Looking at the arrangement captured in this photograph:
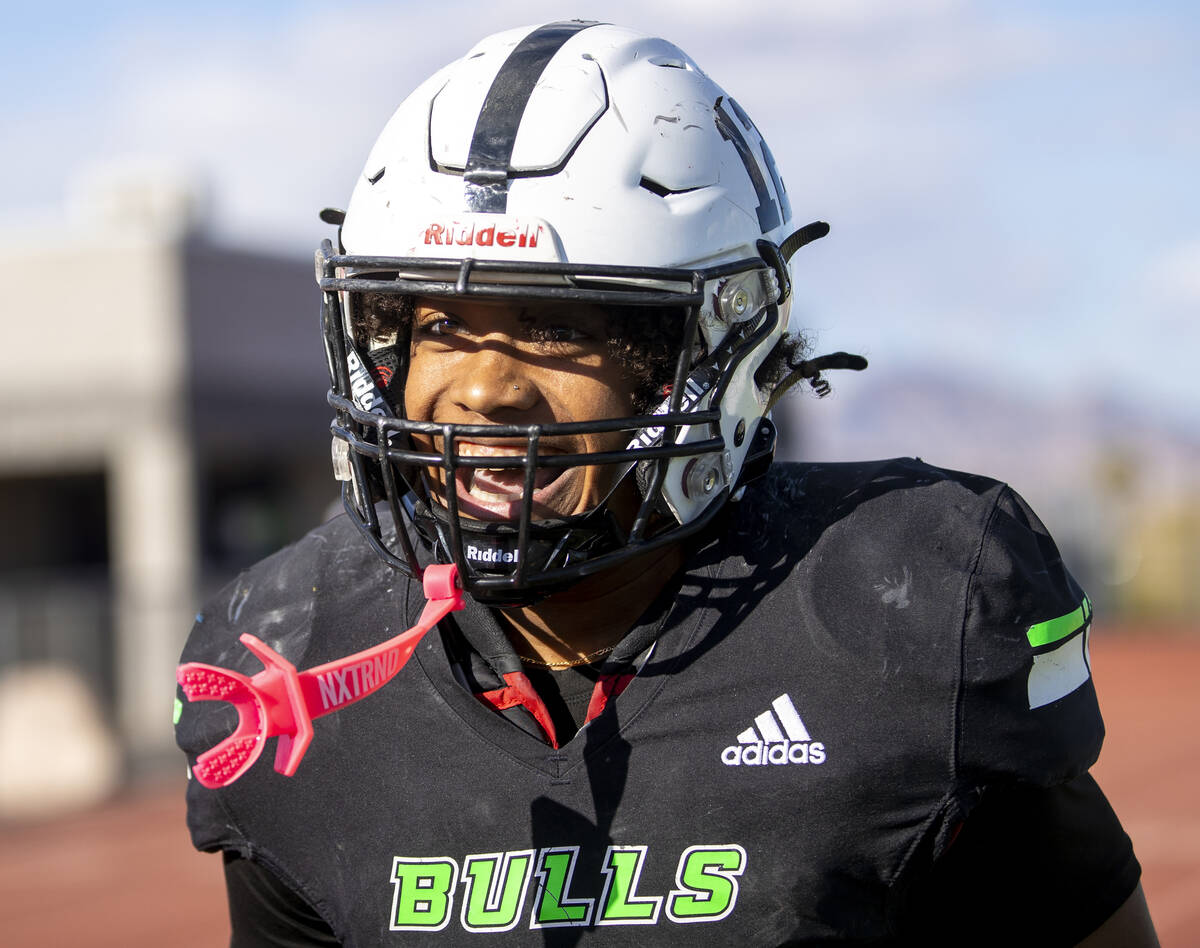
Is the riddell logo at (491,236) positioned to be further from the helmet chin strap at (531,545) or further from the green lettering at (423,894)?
the green lettering at (423,894)

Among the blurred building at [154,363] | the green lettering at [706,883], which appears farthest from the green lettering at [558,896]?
the blurred building at [154,363]

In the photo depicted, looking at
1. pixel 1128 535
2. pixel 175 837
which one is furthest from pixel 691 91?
pixel 1128 535

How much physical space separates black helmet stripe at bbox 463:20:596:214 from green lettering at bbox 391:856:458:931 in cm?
87

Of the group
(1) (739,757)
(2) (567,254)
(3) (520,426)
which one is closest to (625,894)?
(1) (739,757)

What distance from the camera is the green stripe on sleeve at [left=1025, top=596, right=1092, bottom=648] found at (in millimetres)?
1951

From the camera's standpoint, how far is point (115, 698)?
1251 centimetres

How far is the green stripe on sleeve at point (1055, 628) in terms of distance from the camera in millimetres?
1951

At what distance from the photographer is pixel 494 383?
1.97 meters

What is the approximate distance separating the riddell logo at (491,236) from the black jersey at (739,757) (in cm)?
51

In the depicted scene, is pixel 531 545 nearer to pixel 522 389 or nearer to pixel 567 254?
pixel 522 389

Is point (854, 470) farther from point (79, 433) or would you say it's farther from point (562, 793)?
point (79, 433)

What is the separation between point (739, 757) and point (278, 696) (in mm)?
586

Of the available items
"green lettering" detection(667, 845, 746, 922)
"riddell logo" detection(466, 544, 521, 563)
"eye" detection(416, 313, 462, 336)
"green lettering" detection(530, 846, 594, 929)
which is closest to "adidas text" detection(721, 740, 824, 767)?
"green lettering" detection(667, 845, 746, 922)

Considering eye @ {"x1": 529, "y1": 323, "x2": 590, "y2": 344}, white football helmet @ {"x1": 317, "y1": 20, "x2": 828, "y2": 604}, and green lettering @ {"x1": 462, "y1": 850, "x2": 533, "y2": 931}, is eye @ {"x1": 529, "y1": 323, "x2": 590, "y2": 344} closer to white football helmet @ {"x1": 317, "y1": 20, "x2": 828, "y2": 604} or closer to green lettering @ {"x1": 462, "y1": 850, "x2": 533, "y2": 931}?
white football helmet @ {"x1": 317, "y1": 20, "x2": 828, "y2": 604}
